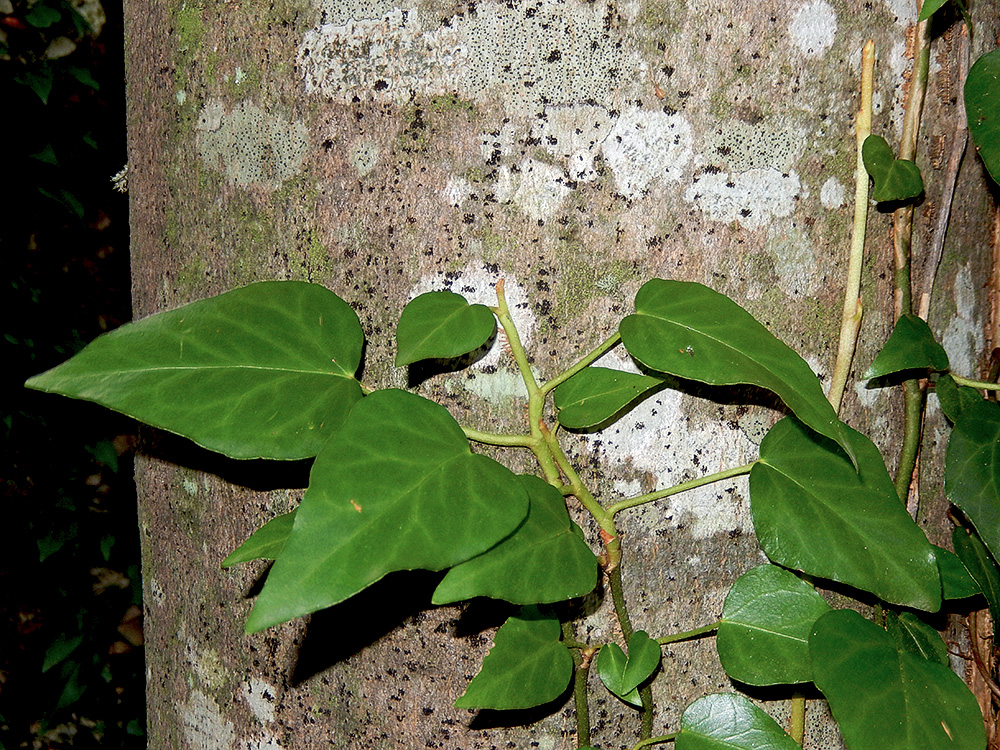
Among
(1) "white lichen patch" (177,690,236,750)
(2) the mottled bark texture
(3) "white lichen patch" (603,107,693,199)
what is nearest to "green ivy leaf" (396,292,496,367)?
(2) the mottled bark texture

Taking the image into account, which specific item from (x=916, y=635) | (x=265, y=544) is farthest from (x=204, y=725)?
(x=916, y=635)

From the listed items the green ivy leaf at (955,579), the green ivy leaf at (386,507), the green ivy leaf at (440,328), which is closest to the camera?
the green ivy leaf at (386,507)

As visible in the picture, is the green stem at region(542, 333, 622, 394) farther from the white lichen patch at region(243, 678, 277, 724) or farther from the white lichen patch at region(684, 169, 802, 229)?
the white lichen patch at region(243, 678, 277, 724)

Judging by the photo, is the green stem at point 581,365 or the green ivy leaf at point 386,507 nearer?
the green ivy leaf at point 386,507

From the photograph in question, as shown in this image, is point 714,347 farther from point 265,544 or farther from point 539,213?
point 265,544

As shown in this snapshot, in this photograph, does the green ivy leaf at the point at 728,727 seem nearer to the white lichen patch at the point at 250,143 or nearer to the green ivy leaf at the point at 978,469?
the green ivy leaf at the point at 978,469

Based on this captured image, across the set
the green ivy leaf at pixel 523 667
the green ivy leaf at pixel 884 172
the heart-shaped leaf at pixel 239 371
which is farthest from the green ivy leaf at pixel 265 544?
the green ivy leaf at pixel 884 172

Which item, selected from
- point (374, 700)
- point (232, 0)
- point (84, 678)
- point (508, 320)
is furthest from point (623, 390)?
point (84, 678)
